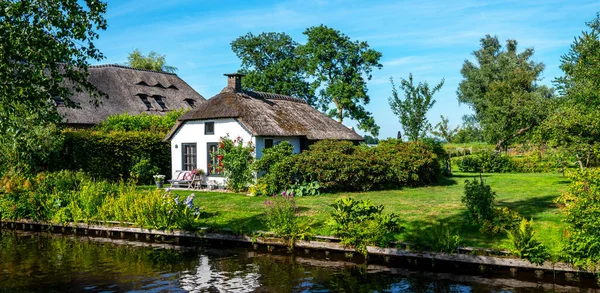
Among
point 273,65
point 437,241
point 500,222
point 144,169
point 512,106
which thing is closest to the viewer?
point 437,241

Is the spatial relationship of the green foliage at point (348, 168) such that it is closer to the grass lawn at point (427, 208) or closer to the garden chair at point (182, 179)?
the grass lawn at point (427, 208)

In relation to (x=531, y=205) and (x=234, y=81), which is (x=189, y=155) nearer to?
(x=234, y=81)

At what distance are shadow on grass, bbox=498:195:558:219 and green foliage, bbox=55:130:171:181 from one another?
743 inches

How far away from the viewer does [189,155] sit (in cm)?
2597

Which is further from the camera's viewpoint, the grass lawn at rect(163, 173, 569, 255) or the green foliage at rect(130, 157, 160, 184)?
the green foliage at rect(130, 157, 160, 184)

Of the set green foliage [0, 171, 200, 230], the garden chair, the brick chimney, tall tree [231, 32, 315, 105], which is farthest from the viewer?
tall tree [231, 32, 315, 105]

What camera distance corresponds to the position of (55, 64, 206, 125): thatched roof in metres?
33.8

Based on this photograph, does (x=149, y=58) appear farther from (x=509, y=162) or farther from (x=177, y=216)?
(x=177, y=216)

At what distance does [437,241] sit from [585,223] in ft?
10.3

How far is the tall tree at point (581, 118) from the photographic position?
57.8 ft

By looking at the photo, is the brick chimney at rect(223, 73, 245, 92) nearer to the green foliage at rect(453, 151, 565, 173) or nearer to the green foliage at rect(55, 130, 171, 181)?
the green foliage at rect(55, 130, 171, 181)

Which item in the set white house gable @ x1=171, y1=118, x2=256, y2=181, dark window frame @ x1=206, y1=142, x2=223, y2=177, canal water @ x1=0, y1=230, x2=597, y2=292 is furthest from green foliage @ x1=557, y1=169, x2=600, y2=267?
dark window frame @ x1=206, y1=142, x2=223, y2=177

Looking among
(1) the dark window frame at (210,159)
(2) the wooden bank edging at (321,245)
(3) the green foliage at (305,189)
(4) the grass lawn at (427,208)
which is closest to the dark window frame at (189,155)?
(1) the dark window frame at (210,159)

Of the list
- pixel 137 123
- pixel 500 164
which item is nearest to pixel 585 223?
pixel 500 164
